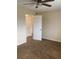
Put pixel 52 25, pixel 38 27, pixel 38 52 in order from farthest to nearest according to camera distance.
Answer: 1. pixel 38 27
2. pixel 52 25
3. pixel 38 52

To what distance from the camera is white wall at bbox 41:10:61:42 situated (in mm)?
6594

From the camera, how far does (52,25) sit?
7.03 metres

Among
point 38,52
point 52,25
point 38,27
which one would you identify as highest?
point 52,25

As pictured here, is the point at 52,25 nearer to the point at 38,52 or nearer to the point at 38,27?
the point at 38,27

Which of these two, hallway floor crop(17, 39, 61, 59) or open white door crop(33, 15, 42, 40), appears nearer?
hallway floor crop(17, 39, 61, 59)

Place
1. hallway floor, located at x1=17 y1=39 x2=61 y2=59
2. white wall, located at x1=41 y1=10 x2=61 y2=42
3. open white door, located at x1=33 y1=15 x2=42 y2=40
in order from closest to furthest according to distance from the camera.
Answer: hallway floor, located at x1=17 y1=39 x2=61 y2=59
white wall, located at x1=41 y1=10 x2=61 y2=42
open white door, located at x1=33 y1=15 x2=42 y2=40

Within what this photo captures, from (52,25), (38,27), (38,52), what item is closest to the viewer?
(38,52)

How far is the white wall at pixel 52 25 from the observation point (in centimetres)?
659

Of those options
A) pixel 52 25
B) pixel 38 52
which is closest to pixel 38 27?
pixel 52 25

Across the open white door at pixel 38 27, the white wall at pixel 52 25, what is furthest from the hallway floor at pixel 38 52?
the open white door at pixel 38 27

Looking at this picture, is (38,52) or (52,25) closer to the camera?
(38,52)

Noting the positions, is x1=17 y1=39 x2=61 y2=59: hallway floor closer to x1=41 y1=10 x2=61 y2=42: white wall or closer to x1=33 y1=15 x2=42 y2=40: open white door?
x1=41 y1=10 x2=61 y2=42: white wall

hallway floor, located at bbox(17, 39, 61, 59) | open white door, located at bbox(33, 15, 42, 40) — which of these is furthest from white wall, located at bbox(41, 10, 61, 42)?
hallway floor, located at bbox(17, 39, 61, 59)

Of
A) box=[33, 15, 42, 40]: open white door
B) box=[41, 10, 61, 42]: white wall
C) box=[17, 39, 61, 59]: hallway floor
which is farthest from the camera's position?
box=[33, 15, 42, 40]: open white door
